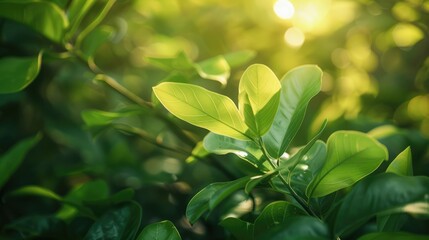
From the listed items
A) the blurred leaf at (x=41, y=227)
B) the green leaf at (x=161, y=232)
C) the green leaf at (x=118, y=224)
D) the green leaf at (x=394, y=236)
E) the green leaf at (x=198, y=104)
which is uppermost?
the green leaf at (x=198, y=104)

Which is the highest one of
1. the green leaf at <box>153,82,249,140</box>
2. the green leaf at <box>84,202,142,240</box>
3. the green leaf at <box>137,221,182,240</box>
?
the green leaf at <box>153,82,249,140</box>

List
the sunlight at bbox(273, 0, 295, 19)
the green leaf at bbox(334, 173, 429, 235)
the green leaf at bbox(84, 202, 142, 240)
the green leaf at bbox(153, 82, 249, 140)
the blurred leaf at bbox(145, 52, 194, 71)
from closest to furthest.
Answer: the green leaf at bbox(334, 173, 429, 235) → the green leaf at bbox(153, 82, 249, 140) → the green leaf at bbox(84, 202, 142, 240) → the blurred leaf at bbox(145, 52, 194, 71) → the sunlight at bbox(273, 0, 295, 19)

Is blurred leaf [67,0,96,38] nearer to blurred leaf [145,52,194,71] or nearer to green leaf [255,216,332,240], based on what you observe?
blurred leaf [145,52,194,71]

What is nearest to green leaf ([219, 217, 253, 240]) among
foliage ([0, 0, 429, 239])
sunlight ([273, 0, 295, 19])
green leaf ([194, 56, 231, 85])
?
foliage ([0, 0, 429, 239])

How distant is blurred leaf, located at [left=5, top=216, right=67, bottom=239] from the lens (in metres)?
0.88

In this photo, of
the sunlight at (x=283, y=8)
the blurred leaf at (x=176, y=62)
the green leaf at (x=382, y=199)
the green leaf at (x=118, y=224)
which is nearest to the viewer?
the green leaf at (x=382, y=199)

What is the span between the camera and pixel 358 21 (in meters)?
1.61

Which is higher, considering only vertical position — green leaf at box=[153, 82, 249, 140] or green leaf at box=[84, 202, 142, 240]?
green leaf at box=[153, 82, 249, 140]

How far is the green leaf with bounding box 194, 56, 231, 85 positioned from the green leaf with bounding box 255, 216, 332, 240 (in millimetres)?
382

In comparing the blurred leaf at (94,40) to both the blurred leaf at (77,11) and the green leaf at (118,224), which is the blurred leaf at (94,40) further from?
the green leaf at (118,224)

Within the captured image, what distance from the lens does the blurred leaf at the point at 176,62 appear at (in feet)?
2.86

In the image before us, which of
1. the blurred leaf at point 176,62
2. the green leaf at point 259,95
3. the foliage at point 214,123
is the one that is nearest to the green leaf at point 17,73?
the foliage at point 214,123

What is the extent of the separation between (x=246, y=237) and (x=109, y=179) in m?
0.73

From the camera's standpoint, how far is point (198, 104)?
64 cm
